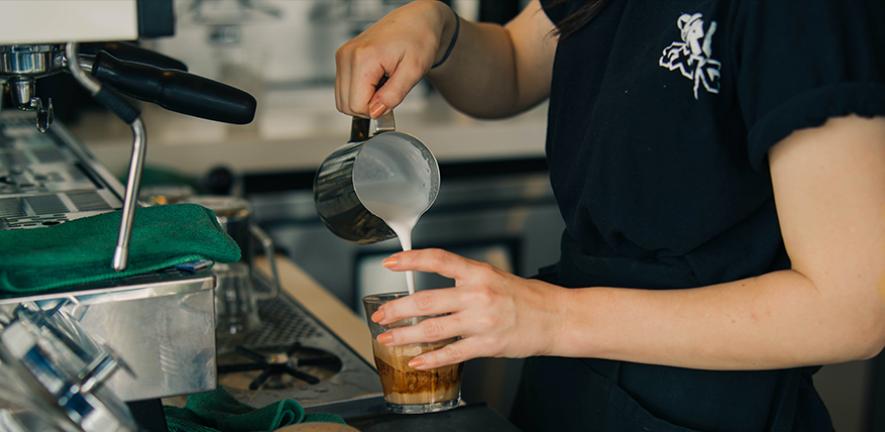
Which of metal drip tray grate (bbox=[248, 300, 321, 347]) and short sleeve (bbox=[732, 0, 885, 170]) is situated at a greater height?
short sleeve (bbox=[732, 0, 885, 170])

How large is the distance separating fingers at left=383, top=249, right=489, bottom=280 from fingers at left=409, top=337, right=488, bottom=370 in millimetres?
61

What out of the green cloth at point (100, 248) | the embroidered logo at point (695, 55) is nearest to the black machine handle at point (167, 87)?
the green cloth at point (100, 248)

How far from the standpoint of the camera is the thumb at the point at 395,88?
1089 millimetres

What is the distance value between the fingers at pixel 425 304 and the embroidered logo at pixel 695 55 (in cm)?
30

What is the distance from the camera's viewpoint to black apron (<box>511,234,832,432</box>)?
3.69ft

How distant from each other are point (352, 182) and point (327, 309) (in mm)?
593

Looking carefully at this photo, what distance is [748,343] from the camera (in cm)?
95

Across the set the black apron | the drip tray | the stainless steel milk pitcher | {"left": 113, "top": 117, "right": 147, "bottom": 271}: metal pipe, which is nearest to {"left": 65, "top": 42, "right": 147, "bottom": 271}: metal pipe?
{"left": 113, "top": 117, "right": 147, "bottom": 271}: metal pipe

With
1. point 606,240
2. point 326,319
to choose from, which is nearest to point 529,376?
point 606,240

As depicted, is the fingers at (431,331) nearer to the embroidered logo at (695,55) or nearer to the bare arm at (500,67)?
the embroidered logo at (695,55)

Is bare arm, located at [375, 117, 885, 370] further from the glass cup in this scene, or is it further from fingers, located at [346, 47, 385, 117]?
fingers, located at [346, 47, 385, 117]

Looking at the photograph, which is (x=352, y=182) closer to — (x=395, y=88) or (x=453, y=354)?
(x=395, y=88)

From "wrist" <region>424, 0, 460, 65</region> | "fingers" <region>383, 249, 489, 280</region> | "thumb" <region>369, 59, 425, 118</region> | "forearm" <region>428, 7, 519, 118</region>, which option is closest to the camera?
"fingers" <region>383, 249, 489, 280</region>

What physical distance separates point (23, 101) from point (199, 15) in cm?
189
